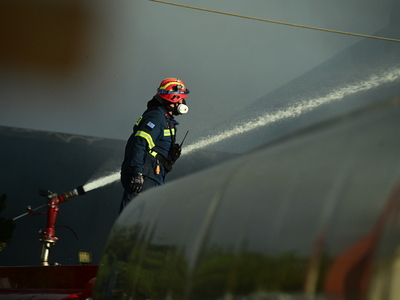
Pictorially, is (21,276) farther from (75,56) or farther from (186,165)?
(186,165)

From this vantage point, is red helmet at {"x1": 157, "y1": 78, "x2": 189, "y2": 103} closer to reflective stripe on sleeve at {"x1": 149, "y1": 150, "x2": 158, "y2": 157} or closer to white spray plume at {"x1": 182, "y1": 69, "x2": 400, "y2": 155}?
reflective stripe on sleeve at {"x1": 149, "y1": 150, "x2": 158, "y2": 157}

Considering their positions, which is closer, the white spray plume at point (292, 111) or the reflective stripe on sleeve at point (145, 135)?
the reflective stripe on sleeve at point (145, 135)

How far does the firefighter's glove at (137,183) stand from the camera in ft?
13.1

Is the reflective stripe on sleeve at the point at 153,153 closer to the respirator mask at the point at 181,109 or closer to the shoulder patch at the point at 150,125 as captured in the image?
the shoulder patch at the point at 150,125

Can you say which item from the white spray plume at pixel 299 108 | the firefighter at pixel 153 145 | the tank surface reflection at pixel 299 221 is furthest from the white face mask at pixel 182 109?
the white spray plume at pixel 299 108

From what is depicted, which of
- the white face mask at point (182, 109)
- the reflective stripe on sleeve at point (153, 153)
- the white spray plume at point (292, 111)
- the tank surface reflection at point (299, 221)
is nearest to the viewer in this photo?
the tank surface reflection at point (299, 221)

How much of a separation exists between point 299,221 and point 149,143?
3.40 m

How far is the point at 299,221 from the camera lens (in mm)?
701

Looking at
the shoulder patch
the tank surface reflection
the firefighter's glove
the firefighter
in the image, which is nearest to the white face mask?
the firefighter

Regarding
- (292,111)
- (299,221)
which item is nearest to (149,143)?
(299,221)

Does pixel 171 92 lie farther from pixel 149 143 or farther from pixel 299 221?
pixel 299 221

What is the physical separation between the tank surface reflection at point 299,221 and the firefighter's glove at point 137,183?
9.47 feet

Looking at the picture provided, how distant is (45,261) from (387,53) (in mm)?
6700

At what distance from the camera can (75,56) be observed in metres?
7.54
